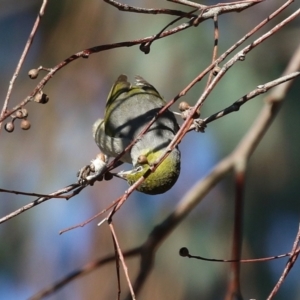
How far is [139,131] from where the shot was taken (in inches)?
78.7

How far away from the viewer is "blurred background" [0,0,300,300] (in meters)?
3.44

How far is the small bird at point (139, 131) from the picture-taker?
1.79 meters

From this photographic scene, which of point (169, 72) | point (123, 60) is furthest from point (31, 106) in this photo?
point (169, 72)

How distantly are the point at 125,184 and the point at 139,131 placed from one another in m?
1.69

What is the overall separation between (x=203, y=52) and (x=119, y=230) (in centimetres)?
117

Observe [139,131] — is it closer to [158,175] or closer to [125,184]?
[158,175]

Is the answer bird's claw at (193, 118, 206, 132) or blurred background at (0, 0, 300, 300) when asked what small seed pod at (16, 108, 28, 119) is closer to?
bird's claw at (193, 118, 206, 132)

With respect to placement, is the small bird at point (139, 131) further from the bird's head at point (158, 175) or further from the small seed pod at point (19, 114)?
the small seed pod at point (19, 114)

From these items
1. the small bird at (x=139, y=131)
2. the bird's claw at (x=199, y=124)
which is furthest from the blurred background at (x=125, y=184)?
the bird's claw at (x=199, y=124)

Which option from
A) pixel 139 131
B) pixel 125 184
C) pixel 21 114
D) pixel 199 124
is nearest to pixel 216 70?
pixel 199 124

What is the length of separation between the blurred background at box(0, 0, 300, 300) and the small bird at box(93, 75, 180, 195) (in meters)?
1.20

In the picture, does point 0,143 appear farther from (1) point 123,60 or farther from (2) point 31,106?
(1) point 123,60

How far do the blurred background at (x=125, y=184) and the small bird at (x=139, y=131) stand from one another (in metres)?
1.20

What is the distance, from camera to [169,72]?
141 inches
